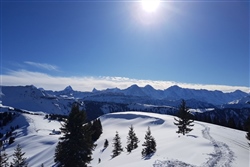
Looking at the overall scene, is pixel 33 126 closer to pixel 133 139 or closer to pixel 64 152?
pixel 133 139

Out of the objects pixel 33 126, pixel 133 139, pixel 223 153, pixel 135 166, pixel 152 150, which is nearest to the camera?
pixel 135 166

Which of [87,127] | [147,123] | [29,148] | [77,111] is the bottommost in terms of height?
[29,148]

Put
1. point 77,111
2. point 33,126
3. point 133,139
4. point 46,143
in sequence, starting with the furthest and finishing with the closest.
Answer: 1. point 33,126
2. point 46,143
3. point 133,139
4. point 77,111

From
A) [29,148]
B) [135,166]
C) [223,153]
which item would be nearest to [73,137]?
[135,166]

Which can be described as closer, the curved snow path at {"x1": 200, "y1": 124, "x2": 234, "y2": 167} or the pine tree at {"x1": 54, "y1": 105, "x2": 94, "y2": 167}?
the curved snow path at {"x1": 200, "y1": 124, "x2": 234, "y2": 167}

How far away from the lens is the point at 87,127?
2705cm

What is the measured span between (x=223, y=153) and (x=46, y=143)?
110m

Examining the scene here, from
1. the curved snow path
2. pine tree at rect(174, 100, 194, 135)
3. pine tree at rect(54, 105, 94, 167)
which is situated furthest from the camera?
pine tree at rect(174, 100, 194, 135)

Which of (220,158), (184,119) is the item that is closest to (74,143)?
(220,158)

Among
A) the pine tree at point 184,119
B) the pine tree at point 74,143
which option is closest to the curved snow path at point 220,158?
the pine tree at point 74,143

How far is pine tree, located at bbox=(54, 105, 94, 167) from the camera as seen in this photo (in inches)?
985

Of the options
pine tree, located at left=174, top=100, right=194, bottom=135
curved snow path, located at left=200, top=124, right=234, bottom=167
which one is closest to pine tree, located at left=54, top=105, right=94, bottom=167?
curved snow path, located at left=200, top=124, right=234, bottom=167

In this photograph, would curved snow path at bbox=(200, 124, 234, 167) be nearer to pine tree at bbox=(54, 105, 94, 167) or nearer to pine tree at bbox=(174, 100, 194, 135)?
pine tree at bbox=(54, 105, 94, 167)

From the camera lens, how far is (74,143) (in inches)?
992
